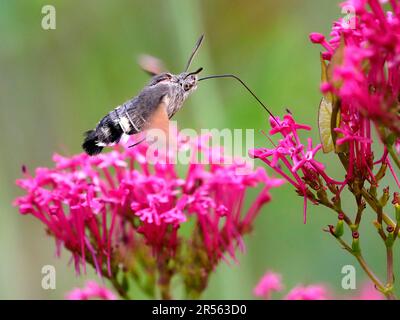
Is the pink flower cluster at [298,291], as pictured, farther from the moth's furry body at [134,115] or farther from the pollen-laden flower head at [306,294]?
the moth's furry body at [134,115]

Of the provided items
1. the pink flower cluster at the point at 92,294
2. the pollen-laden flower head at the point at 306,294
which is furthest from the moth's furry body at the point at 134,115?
the pollen-laden flower head at the point at 306,294

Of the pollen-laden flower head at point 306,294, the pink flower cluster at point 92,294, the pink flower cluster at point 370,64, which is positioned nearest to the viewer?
the pink flower cluster at point 370,64

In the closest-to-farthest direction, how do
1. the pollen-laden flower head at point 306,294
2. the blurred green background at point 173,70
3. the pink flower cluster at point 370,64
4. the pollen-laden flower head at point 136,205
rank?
the pink flower cluster at point 370,64 < the pollen-laden flower head at point 136,205 < the pollen-laden flower head at point 306,294 < the blurred green background at point 173,70

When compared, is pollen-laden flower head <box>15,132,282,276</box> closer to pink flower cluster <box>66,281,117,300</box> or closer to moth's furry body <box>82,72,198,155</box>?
moth's furry body <box>82,72,198,155</box>

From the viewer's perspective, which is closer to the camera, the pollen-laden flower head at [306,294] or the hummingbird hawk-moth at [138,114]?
the hummingbird hawk-moth at [138,114]

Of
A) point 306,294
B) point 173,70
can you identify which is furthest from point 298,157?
point 173,70

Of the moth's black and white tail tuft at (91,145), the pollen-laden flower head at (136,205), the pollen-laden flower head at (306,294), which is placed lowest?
the pollen-laden flower head at (306,294)

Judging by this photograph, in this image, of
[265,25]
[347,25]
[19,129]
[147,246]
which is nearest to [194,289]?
[147,246]

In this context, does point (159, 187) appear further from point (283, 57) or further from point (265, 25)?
point (265, 25)

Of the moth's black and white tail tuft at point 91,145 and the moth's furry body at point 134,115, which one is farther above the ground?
the moth's furry body at point 134,115
